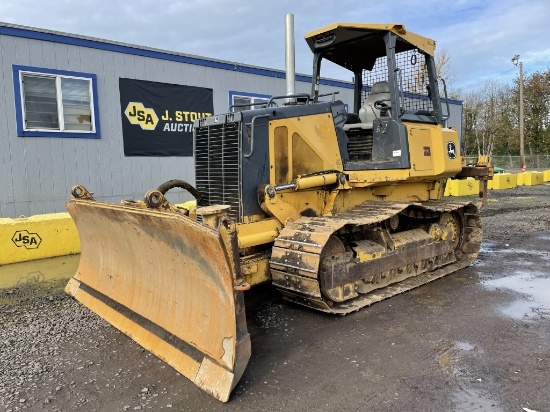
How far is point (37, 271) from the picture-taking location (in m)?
6.69

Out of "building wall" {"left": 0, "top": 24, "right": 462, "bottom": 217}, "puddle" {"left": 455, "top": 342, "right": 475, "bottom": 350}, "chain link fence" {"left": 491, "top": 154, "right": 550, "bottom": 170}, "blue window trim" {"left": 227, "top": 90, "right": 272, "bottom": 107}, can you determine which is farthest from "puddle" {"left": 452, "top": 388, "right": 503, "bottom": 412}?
"chain link fence" {"left": 491, "top": 154, "right": 550, "bottom": 170}

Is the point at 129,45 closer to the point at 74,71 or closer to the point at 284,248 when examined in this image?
the point at 74,71

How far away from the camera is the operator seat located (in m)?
5.90

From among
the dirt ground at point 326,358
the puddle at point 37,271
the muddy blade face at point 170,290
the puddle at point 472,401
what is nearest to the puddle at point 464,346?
the dirt ground at point 326,358

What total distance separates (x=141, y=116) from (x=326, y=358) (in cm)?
839

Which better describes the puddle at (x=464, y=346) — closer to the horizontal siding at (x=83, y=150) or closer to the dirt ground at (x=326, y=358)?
the dirt ground at (x=326, y=358)

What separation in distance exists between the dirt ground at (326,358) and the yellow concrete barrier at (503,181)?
1613 cm

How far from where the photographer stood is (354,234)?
5.30m

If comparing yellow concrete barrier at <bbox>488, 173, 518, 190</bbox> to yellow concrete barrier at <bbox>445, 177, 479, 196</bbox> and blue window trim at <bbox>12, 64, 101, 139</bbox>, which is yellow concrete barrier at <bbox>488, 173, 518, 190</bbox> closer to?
yellow concrete barrier at <bbox>445, 177, 479, 196</bbox>

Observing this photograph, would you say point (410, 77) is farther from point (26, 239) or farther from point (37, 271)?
point (26, 239)

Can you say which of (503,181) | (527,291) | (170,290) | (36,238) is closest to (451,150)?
(527,291)

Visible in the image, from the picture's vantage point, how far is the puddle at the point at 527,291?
466 centimetres

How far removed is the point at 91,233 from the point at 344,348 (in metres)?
2.97

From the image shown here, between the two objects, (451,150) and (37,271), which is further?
(37,271)
